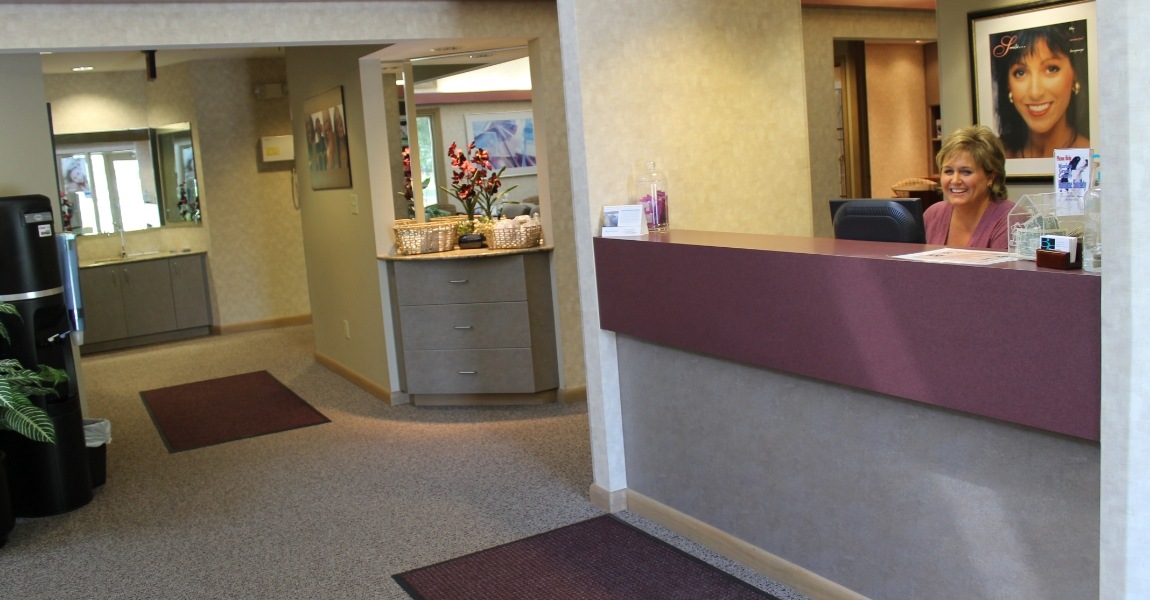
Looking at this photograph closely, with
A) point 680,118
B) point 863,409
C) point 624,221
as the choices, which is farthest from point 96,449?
point 863,409

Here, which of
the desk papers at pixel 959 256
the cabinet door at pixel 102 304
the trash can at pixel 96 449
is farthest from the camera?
the cabinet door at pixel 102 304

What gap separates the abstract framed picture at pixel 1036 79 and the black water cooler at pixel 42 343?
14.6ft

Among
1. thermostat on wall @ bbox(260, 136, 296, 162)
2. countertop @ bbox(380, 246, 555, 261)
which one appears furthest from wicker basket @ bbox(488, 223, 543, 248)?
thermostat on wall @ bbox(260, 136, 296, 162)

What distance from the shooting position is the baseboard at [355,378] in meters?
6.50

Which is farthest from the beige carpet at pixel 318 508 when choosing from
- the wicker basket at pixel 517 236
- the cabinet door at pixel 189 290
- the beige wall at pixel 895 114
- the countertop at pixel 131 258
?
the beige wall at pixel 895 114

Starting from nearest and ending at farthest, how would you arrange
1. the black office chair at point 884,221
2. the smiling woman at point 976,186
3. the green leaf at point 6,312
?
the black office chair at point 884,221 → the smiling woman at point 976,186 → the green leaf at point 6,312

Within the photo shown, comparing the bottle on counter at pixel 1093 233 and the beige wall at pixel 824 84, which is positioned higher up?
the beige wall at pixel 824 84

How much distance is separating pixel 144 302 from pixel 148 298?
50 millimetres

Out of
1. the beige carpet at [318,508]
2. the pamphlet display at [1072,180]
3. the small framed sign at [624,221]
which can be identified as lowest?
the beige carpet at [318,508]

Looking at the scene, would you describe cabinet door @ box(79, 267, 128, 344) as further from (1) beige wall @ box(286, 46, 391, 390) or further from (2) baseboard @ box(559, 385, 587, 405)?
(2) baseboard @ box(559, 385, 587, 405)

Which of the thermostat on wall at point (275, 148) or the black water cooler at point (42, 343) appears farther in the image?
the thermostat on wall at point (275, 148)

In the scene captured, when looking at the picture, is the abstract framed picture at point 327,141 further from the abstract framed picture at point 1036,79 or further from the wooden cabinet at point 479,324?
the abstract framed picture at point 1036,79

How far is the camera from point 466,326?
6.00 metres

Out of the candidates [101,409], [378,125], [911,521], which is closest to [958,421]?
[911,521]
